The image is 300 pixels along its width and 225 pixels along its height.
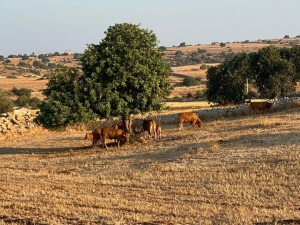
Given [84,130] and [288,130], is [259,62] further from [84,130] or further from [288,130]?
[288,130]

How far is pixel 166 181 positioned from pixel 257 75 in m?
39.2

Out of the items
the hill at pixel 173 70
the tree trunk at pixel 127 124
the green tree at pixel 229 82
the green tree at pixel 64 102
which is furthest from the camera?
the hill at pixel 173 70

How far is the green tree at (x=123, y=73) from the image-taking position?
21.7 metres

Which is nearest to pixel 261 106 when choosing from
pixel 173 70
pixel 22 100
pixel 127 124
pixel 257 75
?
→ pixel 127 124

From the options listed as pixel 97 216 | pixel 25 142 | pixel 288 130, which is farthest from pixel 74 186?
pixel 25 142

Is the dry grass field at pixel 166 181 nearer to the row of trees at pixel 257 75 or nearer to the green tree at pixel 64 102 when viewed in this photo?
the green tree at pixel 64 102

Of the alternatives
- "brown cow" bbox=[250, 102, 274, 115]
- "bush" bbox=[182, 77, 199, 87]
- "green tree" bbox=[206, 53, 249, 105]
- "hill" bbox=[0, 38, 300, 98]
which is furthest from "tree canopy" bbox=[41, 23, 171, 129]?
"bush" bbox=[182, 77, 199, 87]

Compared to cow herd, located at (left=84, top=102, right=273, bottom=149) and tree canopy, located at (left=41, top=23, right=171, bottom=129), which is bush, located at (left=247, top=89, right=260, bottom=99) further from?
tree canopy, located at (left=41, top=23, right=171, bottom=129)

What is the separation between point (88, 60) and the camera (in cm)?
2205

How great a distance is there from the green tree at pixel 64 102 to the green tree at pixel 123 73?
0.46m

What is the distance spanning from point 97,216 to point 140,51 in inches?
527

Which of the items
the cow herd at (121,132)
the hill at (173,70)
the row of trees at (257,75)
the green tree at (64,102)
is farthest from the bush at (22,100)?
the green tree at (64,102)

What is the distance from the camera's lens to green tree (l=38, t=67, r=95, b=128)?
2148 cm

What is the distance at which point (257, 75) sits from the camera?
167 ft
